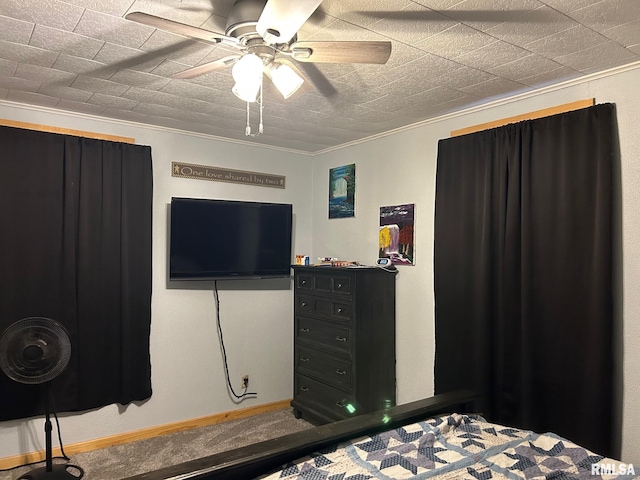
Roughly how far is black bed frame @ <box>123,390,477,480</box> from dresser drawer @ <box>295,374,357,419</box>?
1465 millimetres

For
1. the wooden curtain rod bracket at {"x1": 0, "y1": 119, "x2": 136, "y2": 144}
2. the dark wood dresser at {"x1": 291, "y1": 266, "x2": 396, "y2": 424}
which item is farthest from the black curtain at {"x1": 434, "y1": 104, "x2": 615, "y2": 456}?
the wooden curtain rod bracket at {"x1": 0, "y1": 119, "x2": 136, "y2": 144}

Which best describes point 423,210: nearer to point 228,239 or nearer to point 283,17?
point 228,239

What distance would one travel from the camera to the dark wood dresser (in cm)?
373

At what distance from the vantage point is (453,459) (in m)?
1.85

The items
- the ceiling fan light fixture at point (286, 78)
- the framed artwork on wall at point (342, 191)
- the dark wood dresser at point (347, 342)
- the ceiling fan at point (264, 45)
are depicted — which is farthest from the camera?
the framed artwork on wall at point (342, 191)

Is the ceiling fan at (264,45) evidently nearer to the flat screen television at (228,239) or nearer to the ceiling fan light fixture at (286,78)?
the ceiling fan light fixture at (286,78)

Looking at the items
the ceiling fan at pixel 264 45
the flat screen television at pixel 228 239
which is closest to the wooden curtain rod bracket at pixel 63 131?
the flat screen television at pixel 228 239

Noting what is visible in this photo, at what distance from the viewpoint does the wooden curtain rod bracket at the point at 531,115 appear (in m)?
2.78

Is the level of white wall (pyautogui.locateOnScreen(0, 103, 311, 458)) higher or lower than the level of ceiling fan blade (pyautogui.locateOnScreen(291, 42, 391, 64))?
lower

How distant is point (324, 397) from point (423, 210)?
1778mm

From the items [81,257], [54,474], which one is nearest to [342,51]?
[81,257]

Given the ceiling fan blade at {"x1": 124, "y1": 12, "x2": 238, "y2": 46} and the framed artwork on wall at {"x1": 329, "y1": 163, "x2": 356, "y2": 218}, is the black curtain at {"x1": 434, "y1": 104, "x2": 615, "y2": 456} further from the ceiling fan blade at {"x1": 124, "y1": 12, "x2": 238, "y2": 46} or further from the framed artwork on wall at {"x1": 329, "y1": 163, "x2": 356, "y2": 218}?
the ceiling fan blade at {"x1": 124, "y1": 12, "x2": 238, "y2": 46}

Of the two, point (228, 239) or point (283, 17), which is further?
point (228, 239)

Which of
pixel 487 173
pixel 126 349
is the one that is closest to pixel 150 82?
pixel 126 349
